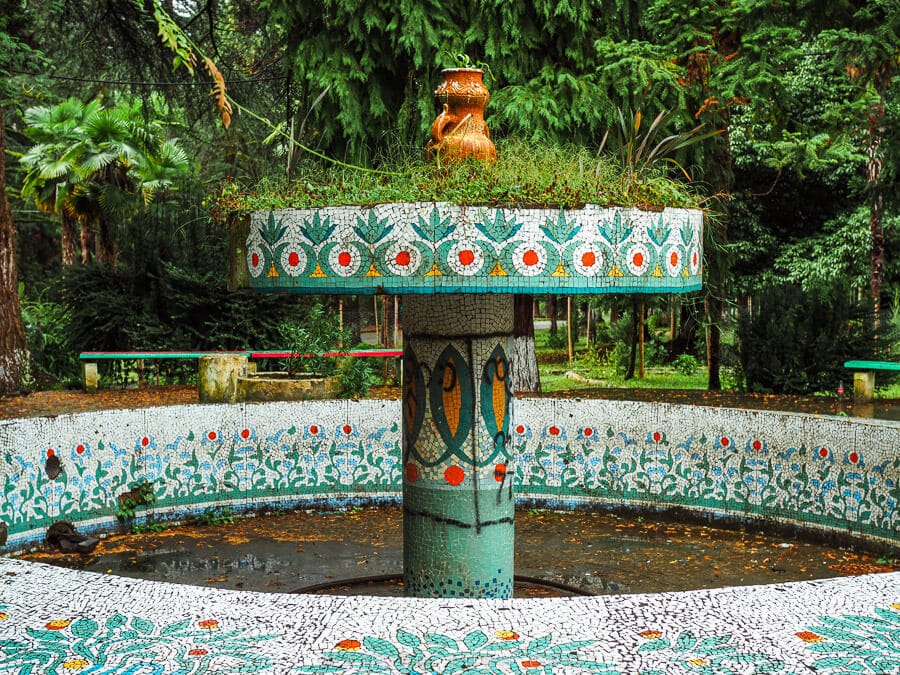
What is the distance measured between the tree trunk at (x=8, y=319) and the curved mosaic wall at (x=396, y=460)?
Result: 22.1 feet

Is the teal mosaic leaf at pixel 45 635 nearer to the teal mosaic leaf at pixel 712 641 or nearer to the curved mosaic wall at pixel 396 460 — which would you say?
the teal mosaic leaf at pixel 712 641

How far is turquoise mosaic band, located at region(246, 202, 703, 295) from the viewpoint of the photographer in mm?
4938

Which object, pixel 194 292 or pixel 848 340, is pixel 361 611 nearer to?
pixel 848 340

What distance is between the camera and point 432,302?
6.19 metres

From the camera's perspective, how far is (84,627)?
315 cm

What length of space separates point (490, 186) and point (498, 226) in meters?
0.22

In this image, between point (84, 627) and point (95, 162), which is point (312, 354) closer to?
point (84, 627)

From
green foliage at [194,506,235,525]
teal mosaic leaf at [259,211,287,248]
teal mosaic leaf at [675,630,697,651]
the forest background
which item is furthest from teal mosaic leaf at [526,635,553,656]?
green foliage at [194,506,235,525]

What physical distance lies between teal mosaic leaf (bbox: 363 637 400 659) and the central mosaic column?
313 cm

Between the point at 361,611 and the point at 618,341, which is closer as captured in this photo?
the point at 361,611

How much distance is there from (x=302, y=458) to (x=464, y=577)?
12.2 ft

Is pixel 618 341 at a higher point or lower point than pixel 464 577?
higher

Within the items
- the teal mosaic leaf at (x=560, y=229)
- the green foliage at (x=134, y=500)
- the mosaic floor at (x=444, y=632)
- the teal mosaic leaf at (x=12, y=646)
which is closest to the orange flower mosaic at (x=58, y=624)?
Result: the mosaic floor at (x=444, y=632)

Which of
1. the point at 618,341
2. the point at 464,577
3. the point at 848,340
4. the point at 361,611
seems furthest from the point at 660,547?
the point at 618,341
